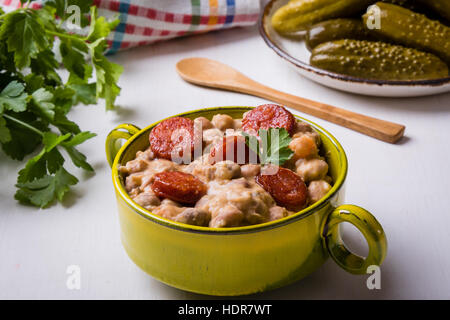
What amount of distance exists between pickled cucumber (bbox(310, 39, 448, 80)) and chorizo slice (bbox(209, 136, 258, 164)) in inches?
25.3

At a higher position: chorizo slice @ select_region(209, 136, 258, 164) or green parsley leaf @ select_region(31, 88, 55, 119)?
chorizo slice @ select_region(209, 136, 258, 164)

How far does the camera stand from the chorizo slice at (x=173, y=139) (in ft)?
3.05

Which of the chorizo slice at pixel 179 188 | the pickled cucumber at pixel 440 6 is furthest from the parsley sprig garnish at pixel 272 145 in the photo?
the pickled cucumber at pixel 440 6

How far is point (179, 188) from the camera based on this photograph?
0.82 m

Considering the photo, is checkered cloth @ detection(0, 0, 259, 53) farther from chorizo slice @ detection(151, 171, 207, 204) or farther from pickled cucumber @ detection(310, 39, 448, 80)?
chorizo slice @ detection(151, 171, 207, 204)

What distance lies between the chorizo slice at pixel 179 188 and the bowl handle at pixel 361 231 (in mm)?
198

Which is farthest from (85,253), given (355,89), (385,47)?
(385,47)

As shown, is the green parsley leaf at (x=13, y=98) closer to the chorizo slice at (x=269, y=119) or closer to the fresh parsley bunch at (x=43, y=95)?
the fresh parsley bunch at (x=43, y=95)

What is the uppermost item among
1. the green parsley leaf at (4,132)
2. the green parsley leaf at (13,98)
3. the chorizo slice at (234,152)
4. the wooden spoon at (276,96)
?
the chorizo slice at (234,152)

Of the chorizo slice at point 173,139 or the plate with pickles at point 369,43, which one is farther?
the plate with pickles at point 369,43

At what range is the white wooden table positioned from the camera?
890 mm

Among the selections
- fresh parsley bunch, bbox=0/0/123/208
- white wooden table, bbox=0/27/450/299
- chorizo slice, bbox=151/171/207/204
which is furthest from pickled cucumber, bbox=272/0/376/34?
chorizo slice, bbox=151/171/207/204

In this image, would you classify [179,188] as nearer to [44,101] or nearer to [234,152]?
[234,152]

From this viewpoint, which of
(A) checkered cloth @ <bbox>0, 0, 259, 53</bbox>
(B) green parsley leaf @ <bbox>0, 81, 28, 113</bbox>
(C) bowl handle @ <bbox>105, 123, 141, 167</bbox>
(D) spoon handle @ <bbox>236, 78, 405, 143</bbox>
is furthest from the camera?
(A) checkered cloth @ <bbox>0, 0, 259, 53</bbox>
